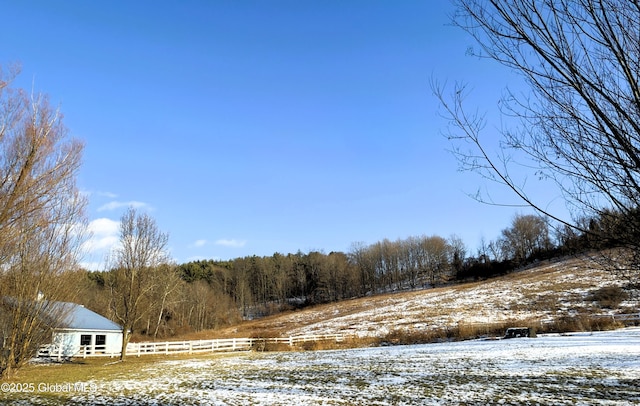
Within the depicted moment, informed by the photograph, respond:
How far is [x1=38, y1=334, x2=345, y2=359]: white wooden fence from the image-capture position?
1093 inches

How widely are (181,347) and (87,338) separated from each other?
7642 millimetres

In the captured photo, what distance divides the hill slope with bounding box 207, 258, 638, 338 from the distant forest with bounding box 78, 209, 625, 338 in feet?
56.3

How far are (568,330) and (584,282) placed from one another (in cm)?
2289

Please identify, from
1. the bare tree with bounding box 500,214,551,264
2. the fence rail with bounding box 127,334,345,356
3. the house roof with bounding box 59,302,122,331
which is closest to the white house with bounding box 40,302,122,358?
the house roof with bounding box 59,302,122,331

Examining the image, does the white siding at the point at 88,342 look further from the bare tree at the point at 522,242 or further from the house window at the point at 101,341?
the bare tree at the point at 522,242

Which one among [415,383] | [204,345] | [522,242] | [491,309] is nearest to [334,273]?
[522,242]

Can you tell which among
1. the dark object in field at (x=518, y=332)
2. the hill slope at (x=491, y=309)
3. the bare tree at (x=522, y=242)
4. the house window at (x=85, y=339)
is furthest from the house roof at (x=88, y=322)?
the bare tree at (x=522, y=242)

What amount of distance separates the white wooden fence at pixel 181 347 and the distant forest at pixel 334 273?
123ft

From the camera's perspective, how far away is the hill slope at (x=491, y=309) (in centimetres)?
3506

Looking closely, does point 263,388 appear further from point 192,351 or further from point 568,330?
point 568,330

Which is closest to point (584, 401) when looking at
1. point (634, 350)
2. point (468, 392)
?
point (468, 392)

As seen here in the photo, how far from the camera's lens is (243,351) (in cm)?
3047

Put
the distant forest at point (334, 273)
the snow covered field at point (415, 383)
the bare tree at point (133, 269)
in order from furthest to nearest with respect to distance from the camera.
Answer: the distant forest at point (334, 273)
the bare tree at point (133, 269)
the snow covered field at point (415, 383)

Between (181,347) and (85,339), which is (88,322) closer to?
(85,339)
